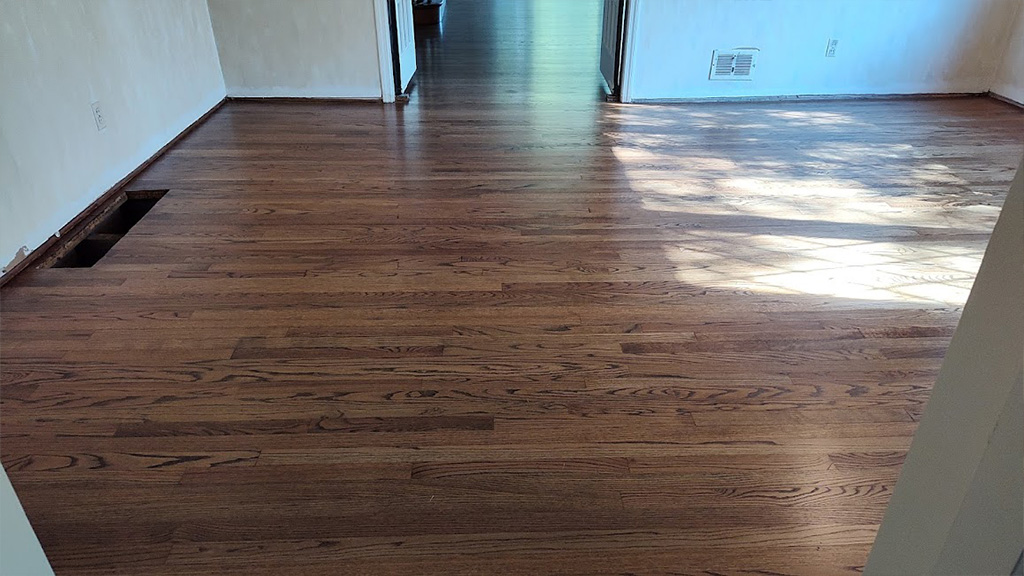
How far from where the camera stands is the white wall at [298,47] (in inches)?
179

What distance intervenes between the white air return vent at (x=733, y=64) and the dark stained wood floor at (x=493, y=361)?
1360 millimetres

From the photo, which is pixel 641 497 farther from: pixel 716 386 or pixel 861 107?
pixel 861 107

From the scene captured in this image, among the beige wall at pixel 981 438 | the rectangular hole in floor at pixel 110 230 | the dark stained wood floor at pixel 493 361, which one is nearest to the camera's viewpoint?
the beige wall at pixel 981 438

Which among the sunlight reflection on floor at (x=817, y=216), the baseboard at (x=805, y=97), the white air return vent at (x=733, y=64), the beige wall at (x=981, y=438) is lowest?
the baseboard at (x=805, y=97)

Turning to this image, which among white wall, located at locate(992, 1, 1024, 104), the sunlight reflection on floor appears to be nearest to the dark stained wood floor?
the sunlight reflection on floor

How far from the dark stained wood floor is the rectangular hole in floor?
11cm

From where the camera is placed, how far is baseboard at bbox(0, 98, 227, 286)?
8.09 feet

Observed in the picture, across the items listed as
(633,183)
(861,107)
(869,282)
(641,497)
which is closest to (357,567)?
(641,497)

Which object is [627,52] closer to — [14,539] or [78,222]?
[78,222]

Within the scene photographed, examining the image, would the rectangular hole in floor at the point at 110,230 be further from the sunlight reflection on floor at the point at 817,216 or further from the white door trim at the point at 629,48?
the white door trim at the point at 629,48

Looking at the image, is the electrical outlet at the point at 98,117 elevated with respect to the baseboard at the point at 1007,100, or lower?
elevated

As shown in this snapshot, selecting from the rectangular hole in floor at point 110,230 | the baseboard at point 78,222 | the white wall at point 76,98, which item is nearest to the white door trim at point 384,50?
the white wall at point 76,98

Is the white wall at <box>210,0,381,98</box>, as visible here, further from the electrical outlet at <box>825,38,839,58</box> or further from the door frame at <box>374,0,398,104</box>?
the electrical outlet at <box>825,38,839,58</box>

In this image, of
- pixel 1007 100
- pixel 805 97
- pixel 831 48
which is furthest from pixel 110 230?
pixel 1007 100
